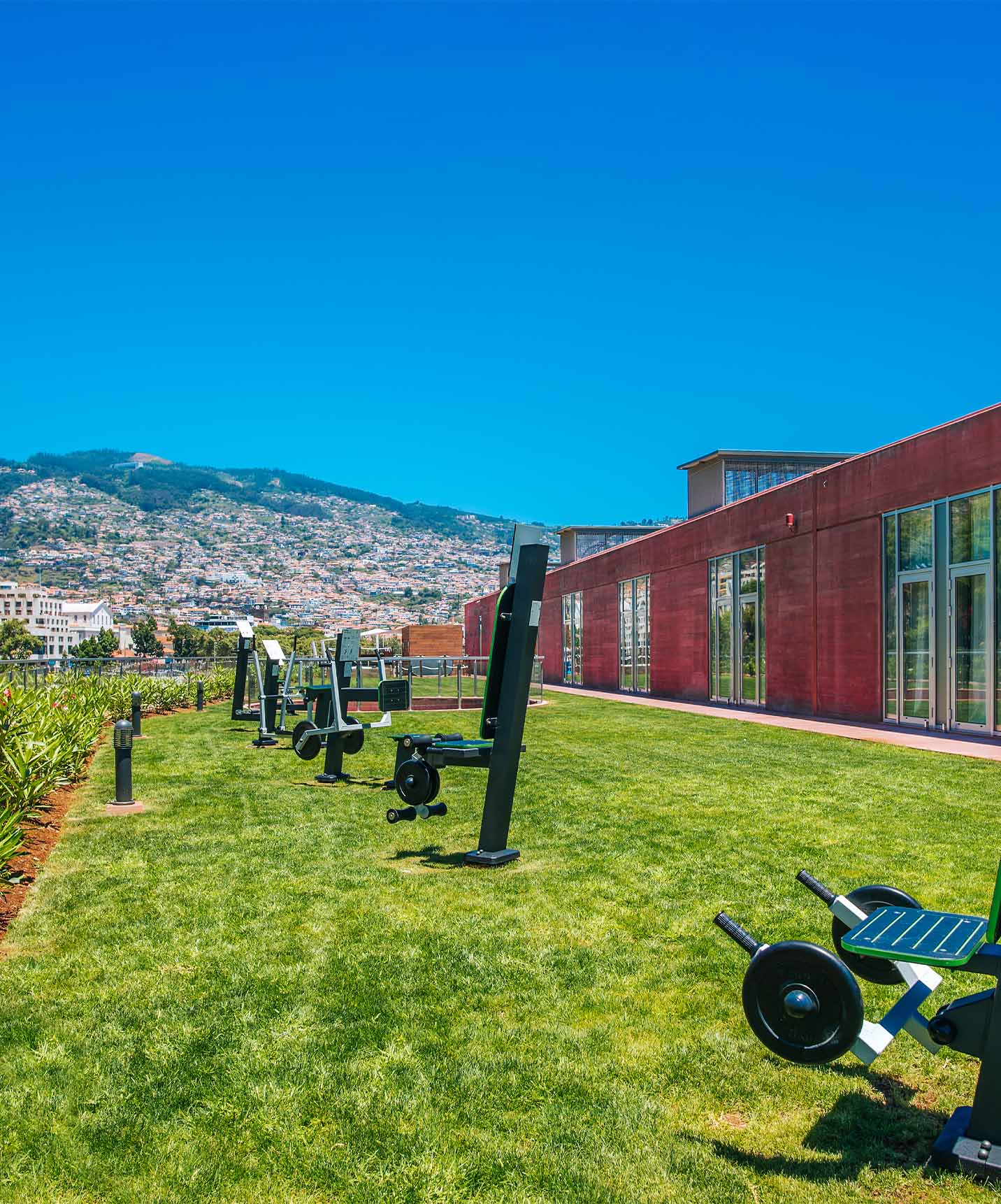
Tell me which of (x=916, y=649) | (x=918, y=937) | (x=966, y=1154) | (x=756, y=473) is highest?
(x=756, y=473)

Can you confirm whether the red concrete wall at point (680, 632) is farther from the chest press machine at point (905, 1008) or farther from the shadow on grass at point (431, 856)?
the chest press machine at point (905, 1008)

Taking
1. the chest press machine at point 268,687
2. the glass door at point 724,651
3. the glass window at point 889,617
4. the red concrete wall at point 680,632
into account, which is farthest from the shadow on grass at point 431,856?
the red concrete wall at point 680,632

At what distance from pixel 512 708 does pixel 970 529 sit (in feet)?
40.7

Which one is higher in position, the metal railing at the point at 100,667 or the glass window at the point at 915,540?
the glass window at the point at 915,540

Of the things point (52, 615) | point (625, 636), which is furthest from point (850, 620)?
point (52, 615)

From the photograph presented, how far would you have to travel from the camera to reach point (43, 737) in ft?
33.1

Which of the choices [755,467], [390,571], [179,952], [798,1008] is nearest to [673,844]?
[179,952]

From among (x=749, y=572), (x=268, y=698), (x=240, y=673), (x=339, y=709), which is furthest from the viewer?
(x=749, y=572)

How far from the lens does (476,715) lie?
70.5 feet

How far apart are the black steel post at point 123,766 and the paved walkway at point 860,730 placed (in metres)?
10.6

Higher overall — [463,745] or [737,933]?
[463,745]

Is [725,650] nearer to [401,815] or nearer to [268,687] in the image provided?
[268,687]

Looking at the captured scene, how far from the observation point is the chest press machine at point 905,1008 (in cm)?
281

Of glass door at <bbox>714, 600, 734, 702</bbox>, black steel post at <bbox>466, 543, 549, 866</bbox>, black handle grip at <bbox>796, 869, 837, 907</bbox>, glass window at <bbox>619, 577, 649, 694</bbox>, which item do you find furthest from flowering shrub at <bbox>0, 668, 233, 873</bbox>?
glass window at <bbox>619, 577, 649, 694</bbox>
